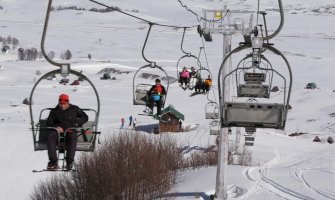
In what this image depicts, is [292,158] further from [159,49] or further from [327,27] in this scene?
[327,27]

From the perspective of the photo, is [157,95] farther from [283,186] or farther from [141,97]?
[283,186]

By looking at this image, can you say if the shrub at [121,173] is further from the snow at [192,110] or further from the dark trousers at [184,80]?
the dark trousers at [184,80]

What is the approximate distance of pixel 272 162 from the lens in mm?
35969

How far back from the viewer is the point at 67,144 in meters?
10.5

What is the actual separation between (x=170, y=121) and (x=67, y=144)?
4135cm

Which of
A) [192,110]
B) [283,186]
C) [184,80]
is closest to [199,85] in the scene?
[184,80]

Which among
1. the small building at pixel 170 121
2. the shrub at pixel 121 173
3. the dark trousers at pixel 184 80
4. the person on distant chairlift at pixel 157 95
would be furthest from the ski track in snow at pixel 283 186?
the small building at pixel 170 121

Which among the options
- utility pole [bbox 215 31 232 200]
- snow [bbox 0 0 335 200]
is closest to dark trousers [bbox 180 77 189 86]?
snow [bbox 0 0 335 200]

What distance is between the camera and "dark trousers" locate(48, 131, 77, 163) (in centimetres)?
1032

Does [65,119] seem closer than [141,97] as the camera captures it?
Yes

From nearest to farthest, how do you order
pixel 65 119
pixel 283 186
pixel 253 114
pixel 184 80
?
pixel 65 119
pixel 253 114
pixel 283 186
pixel 184 80

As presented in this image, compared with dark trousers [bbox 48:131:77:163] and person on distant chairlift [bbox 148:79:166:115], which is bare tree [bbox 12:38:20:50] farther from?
dark trousers [bbox 48:131:77:163]

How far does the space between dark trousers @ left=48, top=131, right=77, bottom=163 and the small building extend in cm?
4062

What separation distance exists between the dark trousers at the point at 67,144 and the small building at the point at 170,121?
40624 millimetres
